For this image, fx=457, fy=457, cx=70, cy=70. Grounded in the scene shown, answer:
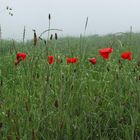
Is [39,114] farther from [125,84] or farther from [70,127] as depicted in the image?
[125,84]

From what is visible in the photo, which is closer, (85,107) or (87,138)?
(87,138)

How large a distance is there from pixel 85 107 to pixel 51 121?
16.8 inches

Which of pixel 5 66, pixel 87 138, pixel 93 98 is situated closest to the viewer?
pixel 87 138

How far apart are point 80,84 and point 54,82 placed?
58 cm

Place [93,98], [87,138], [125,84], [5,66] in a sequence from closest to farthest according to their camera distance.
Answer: [87,138]
[93,98]
[125,84]
[5,66]

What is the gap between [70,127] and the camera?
326 cm

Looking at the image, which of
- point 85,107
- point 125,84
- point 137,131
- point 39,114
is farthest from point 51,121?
point 125,84

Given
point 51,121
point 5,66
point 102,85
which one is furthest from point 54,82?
point 5,66

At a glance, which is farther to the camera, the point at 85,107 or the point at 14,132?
the point at 85,107

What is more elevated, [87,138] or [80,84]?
[80,84]

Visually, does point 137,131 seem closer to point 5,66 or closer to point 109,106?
point 109,106

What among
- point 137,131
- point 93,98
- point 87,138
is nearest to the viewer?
point 87,138

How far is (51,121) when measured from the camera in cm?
329

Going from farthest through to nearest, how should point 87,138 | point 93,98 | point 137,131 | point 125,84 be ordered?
1. point 125,84
2. point 93,98
3. point 137,131
4. point 87,138
